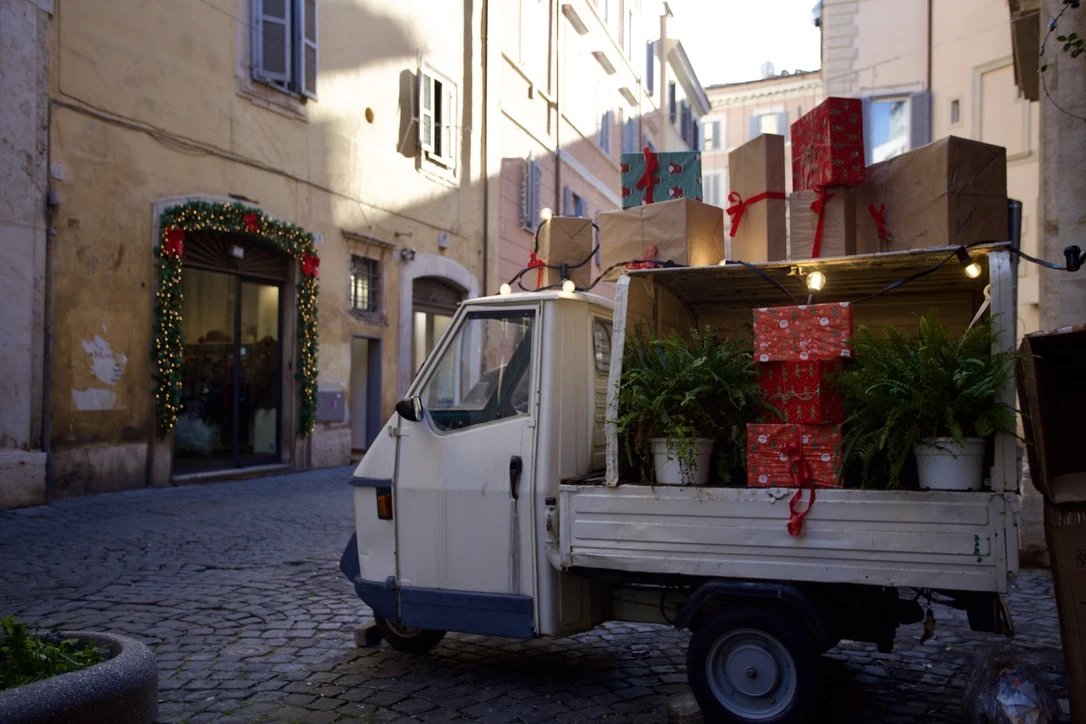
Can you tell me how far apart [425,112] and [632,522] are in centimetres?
1317

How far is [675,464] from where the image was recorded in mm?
4109

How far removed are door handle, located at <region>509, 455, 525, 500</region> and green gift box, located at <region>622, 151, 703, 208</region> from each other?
1574 millimetres

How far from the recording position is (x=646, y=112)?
3056 cm

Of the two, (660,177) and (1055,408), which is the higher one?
(660,177)

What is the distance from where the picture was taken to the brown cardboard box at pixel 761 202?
4633 mm

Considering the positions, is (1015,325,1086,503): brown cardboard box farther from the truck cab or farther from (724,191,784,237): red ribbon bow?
the truck cab

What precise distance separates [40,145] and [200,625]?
20.6ft

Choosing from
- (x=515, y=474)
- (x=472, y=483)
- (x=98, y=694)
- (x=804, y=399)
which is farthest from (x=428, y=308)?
(x=98, y=694)

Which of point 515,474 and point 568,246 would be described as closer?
point 515,474

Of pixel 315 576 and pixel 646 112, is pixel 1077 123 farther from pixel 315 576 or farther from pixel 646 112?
pixel 646 112

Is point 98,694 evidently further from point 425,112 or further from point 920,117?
point 920,117

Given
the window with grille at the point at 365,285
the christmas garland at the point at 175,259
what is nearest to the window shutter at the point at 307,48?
the christmas garland at the point at 175,259

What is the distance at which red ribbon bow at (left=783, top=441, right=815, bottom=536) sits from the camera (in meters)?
3.79

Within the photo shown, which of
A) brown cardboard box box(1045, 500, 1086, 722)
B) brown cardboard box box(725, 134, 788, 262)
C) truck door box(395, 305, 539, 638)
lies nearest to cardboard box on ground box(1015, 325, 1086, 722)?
brown cardboard box box(1045, 500, 1086, 722)
